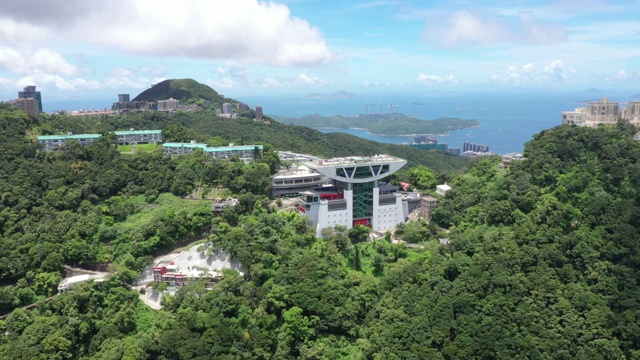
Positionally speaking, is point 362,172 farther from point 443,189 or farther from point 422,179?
point 422,179

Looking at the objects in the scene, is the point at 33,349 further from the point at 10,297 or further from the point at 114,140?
the point at 114,140

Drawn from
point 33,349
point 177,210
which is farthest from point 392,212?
point 33,349

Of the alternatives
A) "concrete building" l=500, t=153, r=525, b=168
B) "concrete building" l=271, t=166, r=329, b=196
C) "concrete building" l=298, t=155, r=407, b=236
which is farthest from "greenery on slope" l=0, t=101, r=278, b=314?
"concrete building" l=500, t=153, r=525, b=168

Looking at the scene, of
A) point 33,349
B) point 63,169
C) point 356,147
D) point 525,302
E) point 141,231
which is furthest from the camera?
point 356,147

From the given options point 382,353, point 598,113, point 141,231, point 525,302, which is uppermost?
point 598,113

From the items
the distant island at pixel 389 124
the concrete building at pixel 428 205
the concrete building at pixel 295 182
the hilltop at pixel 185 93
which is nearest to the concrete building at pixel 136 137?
the concrete building at pixel 295 182

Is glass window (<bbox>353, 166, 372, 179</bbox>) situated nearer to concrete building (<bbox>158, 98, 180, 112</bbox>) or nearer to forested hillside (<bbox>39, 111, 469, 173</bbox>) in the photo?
forested hillside (<bbox>39, 111, 469, 173</bbox>)
